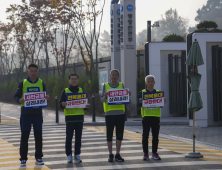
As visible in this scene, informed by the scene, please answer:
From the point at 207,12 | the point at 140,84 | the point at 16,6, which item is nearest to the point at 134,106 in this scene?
the point at 140,84

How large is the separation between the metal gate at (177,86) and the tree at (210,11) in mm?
114658

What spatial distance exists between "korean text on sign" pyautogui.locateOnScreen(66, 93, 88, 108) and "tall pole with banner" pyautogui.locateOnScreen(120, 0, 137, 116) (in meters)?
15.4

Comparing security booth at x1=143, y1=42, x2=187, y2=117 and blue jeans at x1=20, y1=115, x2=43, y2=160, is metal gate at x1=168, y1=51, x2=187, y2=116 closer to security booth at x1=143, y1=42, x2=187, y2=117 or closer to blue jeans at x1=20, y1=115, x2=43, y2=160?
security booth at x1=143, y1=42, x2=187, y2=117

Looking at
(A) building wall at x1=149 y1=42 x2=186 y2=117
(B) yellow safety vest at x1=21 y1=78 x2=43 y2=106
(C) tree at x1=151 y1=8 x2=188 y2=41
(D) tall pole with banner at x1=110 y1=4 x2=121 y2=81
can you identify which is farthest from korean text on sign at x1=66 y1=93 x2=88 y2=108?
(C) tree at x1=151 y1=8 x2=188 y2=41

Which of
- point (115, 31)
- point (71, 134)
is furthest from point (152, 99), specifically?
point (115, 31)

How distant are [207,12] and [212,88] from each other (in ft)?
442

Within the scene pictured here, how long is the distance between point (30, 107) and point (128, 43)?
16.4 meters

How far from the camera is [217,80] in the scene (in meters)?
19.9

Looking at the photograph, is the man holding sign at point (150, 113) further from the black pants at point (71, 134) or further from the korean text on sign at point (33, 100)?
the korean text on sign at point (33, 100)

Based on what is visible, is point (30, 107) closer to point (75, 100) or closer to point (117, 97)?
point (75, 100)

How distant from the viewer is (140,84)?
27.7 meters

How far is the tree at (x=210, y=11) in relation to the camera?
142m

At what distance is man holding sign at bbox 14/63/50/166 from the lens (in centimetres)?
990

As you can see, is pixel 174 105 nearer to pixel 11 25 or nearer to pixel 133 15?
pixel 133 15
